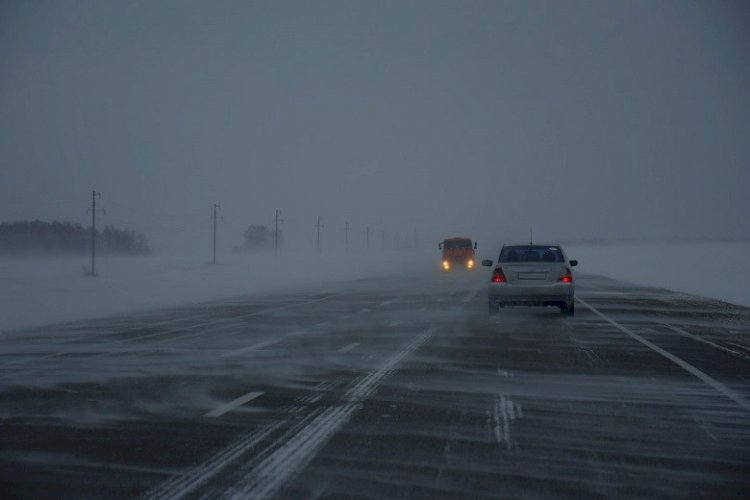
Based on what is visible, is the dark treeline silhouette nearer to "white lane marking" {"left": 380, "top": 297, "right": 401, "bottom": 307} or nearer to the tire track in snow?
"white lane marking" {"left": 380, "top": 297, "right": 401, "bottom": 307}

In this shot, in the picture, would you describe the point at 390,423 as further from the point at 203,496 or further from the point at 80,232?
the point at 80,232

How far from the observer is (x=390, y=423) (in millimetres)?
8805

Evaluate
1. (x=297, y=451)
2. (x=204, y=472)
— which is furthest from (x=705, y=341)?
(x=204, y=472)

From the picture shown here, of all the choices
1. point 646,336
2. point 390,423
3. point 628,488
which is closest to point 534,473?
point 628,488

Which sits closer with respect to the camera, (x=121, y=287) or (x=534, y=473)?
(x=534, y=473)

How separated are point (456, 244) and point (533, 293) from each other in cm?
4235

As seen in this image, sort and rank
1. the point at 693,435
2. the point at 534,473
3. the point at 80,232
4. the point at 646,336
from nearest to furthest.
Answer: the point at 534,473
the point at 693,435
the point at 646,336
the point at 80,232

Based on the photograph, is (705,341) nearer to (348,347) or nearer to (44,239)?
(348,347)

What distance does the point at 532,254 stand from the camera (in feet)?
76.2

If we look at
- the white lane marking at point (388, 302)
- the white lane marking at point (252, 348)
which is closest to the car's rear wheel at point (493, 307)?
the white lane marking at point (388, 302)

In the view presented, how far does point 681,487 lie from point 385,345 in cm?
1027

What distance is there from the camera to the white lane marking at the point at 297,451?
6.33m

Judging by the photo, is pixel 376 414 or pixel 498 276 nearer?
pixel 376 414

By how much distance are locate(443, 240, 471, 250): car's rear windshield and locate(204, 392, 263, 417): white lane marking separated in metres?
54.4
